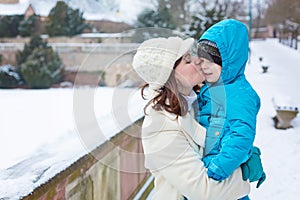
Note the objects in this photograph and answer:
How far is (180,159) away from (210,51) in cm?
45

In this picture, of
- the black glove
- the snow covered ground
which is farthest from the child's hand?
the snow covered ground

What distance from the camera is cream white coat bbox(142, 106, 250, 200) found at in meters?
1.38

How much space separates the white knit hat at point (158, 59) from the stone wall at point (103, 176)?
106 cm

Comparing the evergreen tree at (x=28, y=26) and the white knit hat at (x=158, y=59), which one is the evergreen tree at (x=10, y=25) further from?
the white knit hat at (x=158, y=59)

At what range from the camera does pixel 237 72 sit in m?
1.57

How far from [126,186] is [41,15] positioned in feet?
83.9

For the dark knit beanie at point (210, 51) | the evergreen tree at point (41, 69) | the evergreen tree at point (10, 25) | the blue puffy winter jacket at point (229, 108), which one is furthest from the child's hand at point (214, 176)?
the evergreen tree at point (10, 25)

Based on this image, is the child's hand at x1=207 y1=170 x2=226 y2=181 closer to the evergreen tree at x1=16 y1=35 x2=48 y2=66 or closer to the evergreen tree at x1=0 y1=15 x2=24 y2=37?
the evergreen tree at x1=16 y1=35 x2=48 y2=66

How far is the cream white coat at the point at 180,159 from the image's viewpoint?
1375 mm

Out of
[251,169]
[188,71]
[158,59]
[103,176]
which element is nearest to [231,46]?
[188,71]

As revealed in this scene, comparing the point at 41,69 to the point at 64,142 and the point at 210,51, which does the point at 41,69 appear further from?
the point at 210,51

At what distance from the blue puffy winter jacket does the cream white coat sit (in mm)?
54

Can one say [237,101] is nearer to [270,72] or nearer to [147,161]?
[147,161]

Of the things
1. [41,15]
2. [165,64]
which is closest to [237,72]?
[165,64]
